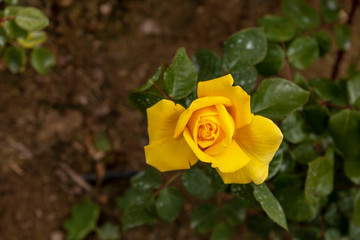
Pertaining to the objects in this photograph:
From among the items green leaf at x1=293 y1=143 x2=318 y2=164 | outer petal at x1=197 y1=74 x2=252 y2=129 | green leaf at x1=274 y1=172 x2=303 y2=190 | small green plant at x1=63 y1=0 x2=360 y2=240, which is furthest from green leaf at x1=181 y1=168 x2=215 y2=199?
outer petal at x1=197 y1=74 x2=252 y2=129

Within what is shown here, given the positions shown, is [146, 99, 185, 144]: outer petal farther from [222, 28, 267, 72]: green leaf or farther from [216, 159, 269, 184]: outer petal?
[222, 28, 267, 72]: green leaf

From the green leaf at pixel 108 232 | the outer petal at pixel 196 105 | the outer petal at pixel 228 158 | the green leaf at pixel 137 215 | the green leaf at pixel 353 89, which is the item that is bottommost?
the green leaf at pixel 108 232

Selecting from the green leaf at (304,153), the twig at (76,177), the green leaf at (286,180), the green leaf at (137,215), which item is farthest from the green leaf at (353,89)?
the twig at (76,177)

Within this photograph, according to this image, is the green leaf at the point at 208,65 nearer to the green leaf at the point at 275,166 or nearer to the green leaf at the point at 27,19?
the green leaf at the point at 275,166

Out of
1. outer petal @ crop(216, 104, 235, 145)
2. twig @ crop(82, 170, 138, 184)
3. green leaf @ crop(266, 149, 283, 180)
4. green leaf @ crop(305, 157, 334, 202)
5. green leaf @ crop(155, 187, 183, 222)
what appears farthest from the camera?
twig @ crop(82, 170, 138, 184)

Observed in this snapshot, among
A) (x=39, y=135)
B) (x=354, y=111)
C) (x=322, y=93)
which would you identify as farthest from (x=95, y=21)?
(x=354, y=111)

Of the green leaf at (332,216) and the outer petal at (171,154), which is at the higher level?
the outer petal at (171,154)

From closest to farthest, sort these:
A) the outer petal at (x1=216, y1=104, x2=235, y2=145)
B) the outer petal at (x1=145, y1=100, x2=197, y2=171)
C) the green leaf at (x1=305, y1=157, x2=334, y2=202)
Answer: the outer petal at (x1=216, y1=104, x2=235, y2=145) → the outer petal at (x1=145, y1=100, x2=197, y2=171) → the green leaf at (x1=305, y1=157, x2=334, y2=202)
